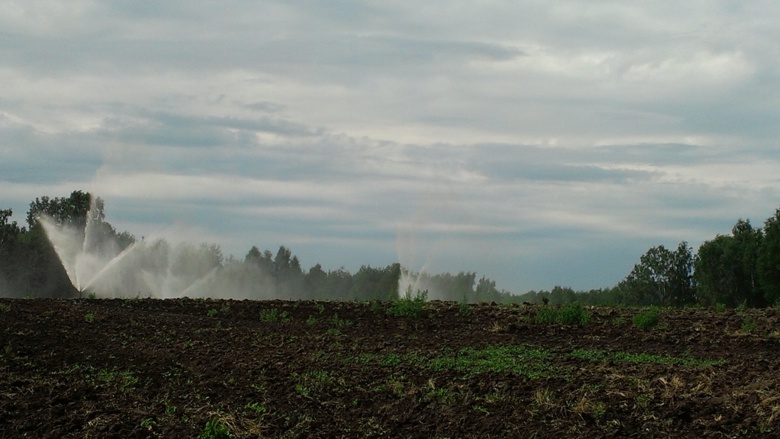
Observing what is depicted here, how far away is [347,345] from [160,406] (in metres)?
4.10

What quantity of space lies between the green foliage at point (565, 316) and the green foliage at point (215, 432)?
26.6 ft

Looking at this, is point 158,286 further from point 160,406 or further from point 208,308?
point 160,406

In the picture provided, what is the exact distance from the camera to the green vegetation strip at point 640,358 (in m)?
10.6

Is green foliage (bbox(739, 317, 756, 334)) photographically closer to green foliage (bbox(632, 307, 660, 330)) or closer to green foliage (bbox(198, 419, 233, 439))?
green foliage (bbox(632, 307, 660, 330))

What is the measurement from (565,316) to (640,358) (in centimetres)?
347

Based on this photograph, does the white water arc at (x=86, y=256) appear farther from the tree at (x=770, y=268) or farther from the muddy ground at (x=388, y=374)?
the tree at (x=770, y=268)

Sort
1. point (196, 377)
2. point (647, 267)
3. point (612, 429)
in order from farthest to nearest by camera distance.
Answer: point (647, 267) → point (196, 377) → point (612, 429)

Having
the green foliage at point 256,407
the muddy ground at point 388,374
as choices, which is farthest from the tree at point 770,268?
the green foliage at point 256,407

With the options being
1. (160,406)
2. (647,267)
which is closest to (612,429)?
(160,406)

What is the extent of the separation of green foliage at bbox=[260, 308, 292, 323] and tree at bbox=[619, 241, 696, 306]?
32717 millimetres

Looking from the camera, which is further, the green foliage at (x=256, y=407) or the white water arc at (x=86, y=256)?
the white water arc at (x=86, y=256)

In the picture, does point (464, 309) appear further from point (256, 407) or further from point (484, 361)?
point (256, 407)

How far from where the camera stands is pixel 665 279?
4612cm

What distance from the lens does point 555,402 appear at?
7938 mm
